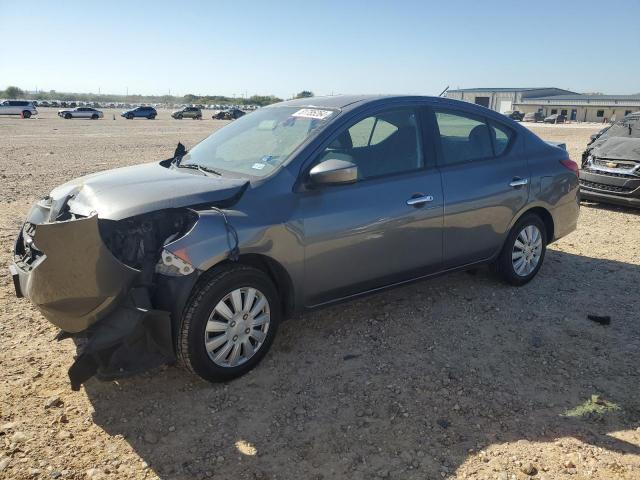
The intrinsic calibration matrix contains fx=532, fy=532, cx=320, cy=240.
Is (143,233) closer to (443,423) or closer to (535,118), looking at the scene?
(443,423)

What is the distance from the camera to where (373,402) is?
3.34 m

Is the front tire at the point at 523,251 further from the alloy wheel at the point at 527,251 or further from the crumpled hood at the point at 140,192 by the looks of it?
the crumpled hood at the point at 140,192

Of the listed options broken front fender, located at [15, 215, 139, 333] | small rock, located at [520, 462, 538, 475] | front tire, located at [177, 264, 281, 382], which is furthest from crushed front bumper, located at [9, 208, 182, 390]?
small rock, located at [520, 462, 538, 475]

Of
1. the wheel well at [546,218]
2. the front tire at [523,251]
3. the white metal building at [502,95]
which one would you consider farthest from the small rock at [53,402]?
the white metal building at [502,95]

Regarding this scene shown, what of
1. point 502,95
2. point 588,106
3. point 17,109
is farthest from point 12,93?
point 588,106

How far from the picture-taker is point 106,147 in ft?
66.6

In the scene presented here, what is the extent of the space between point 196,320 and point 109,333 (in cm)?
49

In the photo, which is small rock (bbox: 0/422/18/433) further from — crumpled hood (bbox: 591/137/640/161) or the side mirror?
crumpled hood (bbox: 591/137/640/161)

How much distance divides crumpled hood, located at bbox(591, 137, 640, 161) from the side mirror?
7.12m

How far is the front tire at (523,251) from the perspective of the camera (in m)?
5.09

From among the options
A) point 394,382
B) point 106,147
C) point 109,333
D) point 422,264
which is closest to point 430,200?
point 422,264

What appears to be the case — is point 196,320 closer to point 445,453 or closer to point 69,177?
point 445,453

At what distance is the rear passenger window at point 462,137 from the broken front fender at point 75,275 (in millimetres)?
2748

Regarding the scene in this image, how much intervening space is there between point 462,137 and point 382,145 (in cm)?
89
